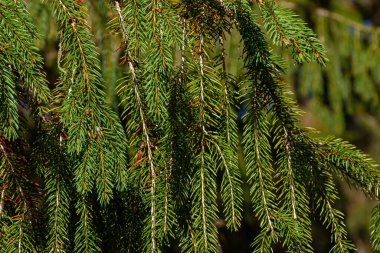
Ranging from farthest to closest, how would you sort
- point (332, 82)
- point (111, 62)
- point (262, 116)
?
point (332, 82)
point (111, 62)
point (262, 116)

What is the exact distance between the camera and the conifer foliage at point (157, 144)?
Answer: 107 centimetres

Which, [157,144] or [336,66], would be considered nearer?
[157,144]

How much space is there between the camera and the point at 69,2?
1166 mm

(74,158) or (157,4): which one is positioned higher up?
(157,4)

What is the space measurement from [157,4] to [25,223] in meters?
0.55

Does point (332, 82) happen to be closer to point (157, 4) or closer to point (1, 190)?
point (157, 4)

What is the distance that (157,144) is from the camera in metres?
1.14

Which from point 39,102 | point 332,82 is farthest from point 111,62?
point 332,82

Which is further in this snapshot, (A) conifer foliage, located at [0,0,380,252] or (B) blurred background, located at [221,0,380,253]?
(B) blurred background, located at [221,0,380,253]

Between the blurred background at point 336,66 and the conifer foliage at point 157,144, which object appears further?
the blurred background at point 336,66

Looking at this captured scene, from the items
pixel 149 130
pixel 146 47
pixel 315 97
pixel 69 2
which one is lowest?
pixel 315 97

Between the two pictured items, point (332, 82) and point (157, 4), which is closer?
point (157, 4)

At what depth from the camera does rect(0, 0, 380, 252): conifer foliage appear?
1.07m

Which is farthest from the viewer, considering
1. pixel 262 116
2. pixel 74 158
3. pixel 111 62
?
pixel 111 62
